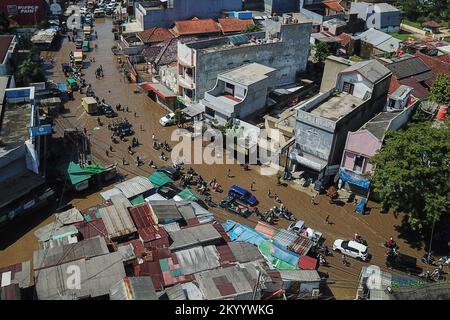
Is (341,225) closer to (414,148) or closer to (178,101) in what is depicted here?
(414,148)

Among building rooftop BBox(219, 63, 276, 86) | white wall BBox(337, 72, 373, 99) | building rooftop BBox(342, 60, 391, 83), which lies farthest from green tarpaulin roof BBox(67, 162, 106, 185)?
building rooftop BBox(342, 60, 391, 83)

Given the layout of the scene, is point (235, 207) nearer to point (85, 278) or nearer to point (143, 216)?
point (143, 216)

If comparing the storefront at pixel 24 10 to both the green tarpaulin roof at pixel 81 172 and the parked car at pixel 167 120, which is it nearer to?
the parked car at pixel 167 120

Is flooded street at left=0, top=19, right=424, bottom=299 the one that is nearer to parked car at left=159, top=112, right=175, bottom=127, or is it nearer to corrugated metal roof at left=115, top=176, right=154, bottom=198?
parked car at left=159, top=112, right=175, bottom=127

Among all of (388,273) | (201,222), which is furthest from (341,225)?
(201,222)

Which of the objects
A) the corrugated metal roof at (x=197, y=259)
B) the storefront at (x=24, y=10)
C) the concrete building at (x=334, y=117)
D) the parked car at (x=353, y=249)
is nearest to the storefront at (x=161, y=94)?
the concrete building at (x=334, y=117)
